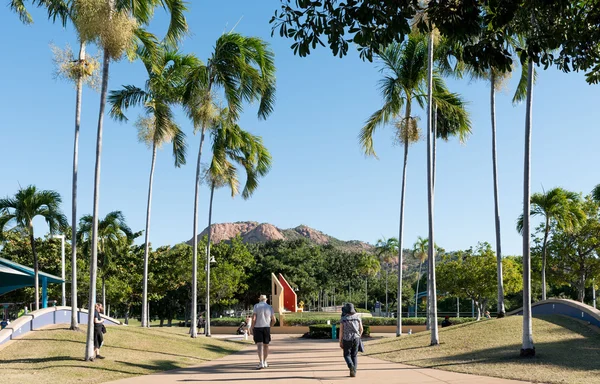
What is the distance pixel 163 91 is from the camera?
25500 millimetres

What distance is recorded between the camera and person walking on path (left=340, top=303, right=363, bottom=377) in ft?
40.6

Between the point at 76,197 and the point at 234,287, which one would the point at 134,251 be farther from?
the point at 76,197

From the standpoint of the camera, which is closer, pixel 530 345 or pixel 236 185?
pixel 530 345

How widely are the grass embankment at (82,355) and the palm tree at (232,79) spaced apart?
6936mm

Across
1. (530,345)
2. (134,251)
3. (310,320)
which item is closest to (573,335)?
(530,345)

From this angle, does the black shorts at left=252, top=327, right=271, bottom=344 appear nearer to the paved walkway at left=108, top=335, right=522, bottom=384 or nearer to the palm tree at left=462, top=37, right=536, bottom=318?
the paved walkway at left=108, top=335, right=522, bottom=384

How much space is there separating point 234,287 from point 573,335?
129 feet

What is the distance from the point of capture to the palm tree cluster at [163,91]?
51.5 ft

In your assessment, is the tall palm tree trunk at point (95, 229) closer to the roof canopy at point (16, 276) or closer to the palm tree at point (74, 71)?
the palm tree at point (74, 71)

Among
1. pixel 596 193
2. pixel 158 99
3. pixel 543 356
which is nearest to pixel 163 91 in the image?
pixel 158 99

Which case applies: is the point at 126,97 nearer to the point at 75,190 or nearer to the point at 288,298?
the point at 75,190

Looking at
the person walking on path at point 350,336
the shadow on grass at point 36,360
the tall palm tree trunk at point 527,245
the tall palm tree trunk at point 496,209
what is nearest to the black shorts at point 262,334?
the person walking on path at point 350,336

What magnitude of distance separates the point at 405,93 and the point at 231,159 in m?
11.2

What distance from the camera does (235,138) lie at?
103ft
